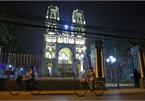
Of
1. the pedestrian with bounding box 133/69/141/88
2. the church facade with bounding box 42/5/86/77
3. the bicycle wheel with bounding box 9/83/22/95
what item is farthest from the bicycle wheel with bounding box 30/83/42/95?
the church facade with bounding box 42/5/86/77

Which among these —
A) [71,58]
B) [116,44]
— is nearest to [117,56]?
[116,44]

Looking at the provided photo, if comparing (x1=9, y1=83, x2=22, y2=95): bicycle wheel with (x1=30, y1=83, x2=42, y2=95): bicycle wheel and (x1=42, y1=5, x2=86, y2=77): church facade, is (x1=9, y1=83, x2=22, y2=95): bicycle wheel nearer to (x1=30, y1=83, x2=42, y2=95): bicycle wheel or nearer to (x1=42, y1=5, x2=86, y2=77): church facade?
(x1=30, y1=83, x2=42, y2=95): bicycle wheel

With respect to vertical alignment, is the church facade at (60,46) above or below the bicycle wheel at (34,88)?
above

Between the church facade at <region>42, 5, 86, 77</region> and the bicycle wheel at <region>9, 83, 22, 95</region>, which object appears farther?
the church facade at <region>42, 5, 86, 77</region>

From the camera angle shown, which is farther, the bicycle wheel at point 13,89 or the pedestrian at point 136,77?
the pedestrian at point 136,77

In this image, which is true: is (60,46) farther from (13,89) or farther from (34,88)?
(34,88)

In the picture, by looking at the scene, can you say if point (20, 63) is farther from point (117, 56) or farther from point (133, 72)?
point (133, 72)

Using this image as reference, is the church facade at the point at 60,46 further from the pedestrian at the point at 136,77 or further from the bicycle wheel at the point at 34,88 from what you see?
the bicycle wheel at the point at 34,88

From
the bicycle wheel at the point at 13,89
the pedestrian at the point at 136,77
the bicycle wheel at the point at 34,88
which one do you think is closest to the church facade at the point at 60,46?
the pedestrian at the point at 136,77

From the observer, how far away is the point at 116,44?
43188 millimetres

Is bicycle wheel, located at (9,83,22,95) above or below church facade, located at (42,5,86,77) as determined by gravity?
below

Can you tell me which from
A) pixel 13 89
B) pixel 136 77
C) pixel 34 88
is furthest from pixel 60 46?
pixel 34 88

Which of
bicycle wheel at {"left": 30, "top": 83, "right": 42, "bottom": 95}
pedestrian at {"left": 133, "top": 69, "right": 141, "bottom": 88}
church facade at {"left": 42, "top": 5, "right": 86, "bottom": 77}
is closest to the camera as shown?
bicycle wheel at {"left": 30, "top": 83, "right": 42, "bottom": 95}

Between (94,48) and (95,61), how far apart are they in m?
1.30
